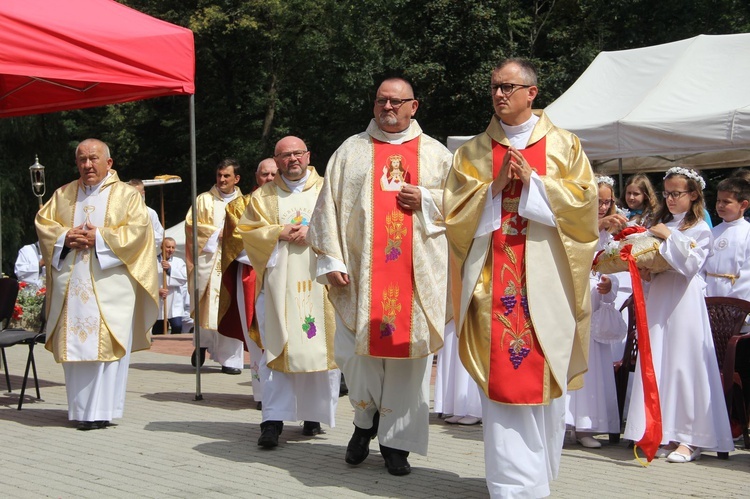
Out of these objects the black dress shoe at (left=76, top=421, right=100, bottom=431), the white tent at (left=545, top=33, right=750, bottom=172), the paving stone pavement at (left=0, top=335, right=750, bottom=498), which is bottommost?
the paving stone pavement at (left=0, top=335, right=750, bottom=498)

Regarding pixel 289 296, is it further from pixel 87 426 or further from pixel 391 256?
pixel 87 426

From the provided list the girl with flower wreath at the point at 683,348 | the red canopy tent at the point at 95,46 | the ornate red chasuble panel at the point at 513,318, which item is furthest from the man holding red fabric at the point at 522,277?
the red canopy tent at the point at 95,46

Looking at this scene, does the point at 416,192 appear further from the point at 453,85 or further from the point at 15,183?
the point at 15,183

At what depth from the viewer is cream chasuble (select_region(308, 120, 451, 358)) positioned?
598 centimetres

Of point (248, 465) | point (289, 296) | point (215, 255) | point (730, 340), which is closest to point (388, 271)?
point (289, 296)

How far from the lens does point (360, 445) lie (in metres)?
6.14

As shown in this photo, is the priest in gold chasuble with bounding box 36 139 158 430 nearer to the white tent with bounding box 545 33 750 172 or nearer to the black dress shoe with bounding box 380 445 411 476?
the black dress shoe with bounding box 380 445 411 476

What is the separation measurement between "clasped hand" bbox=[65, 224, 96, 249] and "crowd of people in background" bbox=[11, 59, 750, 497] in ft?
0.06

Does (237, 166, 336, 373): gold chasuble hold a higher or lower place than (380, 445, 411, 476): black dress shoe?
higher

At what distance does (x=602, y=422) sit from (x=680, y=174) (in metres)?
1.70

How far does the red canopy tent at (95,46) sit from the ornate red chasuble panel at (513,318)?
4032 mm

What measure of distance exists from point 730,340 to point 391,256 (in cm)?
240

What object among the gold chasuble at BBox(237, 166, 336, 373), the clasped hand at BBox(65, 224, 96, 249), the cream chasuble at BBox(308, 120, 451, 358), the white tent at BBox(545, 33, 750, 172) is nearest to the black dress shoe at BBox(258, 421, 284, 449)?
the gold chasuble at BBox(237, 166, 336, 373)

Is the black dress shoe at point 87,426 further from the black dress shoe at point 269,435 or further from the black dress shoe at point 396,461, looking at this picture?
the black dress shoe at point 396,461
